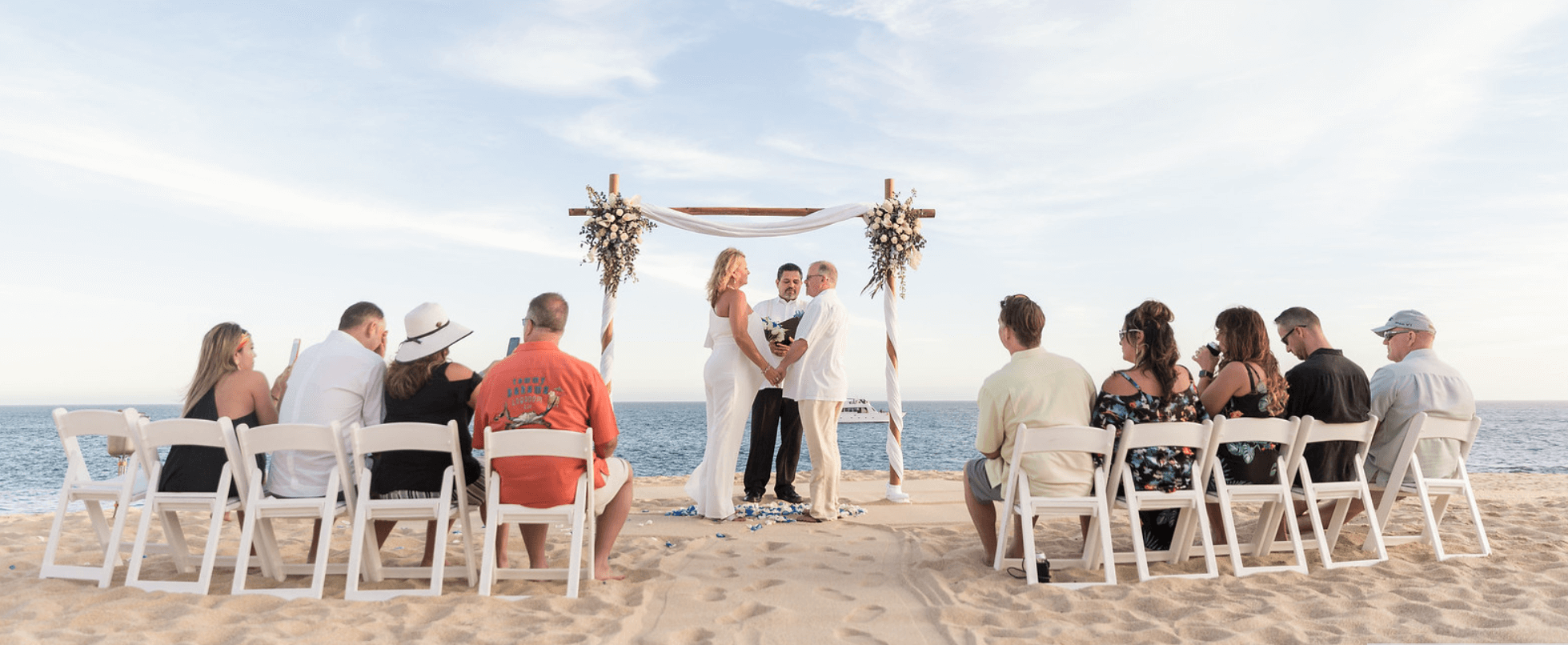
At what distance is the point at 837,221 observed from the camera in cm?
726

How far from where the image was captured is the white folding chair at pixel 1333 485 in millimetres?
3934

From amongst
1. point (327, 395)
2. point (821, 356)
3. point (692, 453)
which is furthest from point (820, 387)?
point (692, 453)

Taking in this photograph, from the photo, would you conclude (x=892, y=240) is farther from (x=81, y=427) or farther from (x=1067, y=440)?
(x=81, y=427)

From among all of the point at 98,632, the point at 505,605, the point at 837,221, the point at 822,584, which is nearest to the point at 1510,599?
the point at 822,584

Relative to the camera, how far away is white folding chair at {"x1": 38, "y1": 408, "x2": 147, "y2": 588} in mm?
3602

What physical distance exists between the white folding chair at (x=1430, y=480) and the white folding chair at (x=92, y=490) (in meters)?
5.86

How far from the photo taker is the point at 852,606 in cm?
347

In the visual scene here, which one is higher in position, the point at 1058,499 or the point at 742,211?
the point at 742,211

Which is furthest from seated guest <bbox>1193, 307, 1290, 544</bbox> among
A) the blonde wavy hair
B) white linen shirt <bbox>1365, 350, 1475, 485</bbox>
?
the blonde wavy hair

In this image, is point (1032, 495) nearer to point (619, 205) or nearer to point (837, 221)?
point (837, 221)

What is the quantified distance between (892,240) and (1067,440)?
3.63m

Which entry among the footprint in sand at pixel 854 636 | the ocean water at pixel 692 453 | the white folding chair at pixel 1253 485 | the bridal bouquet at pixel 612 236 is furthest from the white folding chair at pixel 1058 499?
the ocean water at pixel 692 453

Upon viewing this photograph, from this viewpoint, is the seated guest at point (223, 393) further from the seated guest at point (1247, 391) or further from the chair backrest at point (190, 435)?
the seated guest at point (1247, 391)

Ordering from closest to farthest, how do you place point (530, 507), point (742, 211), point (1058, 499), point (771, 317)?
point (530, 507) < point (1058, 499) < point (771, 317) < point (742, 211)
